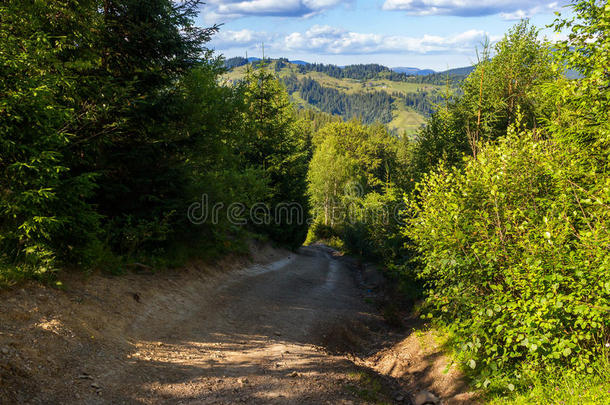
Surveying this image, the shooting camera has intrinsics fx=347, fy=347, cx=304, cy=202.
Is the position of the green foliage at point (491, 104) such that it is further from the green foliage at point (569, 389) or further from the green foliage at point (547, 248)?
the green foliage at point (569, 389)

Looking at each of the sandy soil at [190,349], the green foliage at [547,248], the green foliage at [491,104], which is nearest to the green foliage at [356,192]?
the green foliage at [491,104]

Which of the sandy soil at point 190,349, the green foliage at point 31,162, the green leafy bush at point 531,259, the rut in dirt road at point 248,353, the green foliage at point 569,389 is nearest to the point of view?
the green foliage at point 569,389

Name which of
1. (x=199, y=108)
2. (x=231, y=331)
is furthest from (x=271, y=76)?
(x=231, y=331)

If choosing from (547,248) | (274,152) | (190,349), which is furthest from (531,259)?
(274,152)

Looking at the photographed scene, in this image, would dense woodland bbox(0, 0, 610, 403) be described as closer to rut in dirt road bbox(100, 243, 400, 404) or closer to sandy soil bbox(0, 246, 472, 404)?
sandy soil bbox(0, 246, 472, 404)

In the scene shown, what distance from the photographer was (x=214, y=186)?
14453 millimetres

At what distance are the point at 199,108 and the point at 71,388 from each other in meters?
11.1

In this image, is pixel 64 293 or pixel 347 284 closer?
pixel 64 293

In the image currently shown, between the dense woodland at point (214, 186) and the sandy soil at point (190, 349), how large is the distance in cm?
98

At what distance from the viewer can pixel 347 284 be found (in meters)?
23.0

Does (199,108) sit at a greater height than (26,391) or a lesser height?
greater

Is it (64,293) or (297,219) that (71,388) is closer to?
(64,293)

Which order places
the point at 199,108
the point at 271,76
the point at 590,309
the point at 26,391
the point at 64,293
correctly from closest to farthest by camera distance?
the point at 26,391
the point at 590,309
the point at 64,293
the point at 199,108
the point at 271,76

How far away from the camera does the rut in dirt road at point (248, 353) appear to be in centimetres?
648
